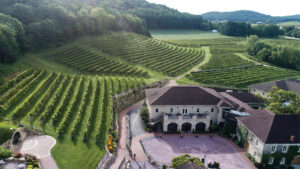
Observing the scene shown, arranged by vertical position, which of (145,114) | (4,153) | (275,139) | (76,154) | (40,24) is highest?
(40,24)

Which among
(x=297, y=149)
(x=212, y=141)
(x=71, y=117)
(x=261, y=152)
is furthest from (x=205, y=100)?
(x=71, y=117)

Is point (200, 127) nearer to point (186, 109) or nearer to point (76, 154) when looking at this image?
point (186, 109)

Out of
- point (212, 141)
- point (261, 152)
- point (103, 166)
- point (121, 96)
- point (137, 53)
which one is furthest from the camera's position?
point (137, 53)

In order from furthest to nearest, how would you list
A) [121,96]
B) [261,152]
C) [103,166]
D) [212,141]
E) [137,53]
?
[137,53] < [121,96] < [212,141] < [261,152] < [103,166]

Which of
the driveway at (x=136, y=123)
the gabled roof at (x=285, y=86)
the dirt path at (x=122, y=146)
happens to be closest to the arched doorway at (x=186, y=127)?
the driveway at (x=136, y=123)

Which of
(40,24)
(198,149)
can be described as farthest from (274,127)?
(40,24)

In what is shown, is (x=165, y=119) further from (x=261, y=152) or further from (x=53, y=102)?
(x=53, y=102)

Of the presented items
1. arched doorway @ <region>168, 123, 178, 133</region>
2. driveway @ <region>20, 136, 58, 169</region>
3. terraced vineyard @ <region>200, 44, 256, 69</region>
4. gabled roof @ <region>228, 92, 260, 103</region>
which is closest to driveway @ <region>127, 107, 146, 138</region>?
arched doorway @ <region>168, 123, 178, 133</region>
